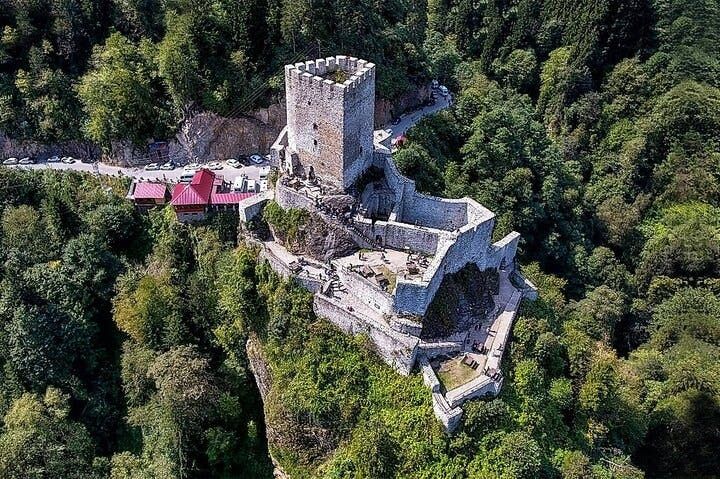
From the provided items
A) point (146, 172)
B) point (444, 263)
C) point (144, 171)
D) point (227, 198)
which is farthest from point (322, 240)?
point (144, 171)

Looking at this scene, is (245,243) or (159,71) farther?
(159,71)

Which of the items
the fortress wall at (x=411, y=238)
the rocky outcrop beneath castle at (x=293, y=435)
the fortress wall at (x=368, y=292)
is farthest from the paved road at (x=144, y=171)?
the rocky outcrop beneath castle at (x=293, y=435)

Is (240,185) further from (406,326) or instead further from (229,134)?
(406,326)

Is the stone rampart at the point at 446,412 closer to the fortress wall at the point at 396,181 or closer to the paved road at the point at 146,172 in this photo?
the fortress wall at the point at 396,181

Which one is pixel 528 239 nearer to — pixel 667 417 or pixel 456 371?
pixel 667 417

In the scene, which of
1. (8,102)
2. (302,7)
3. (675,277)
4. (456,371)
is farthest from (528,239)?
(8,102)

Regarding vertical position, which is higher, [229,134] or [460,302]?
[229,134]
